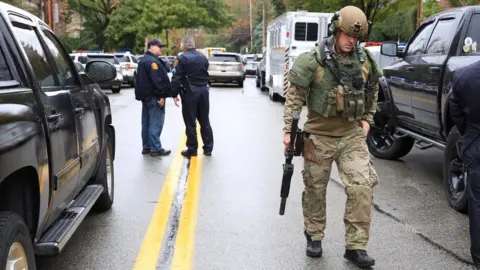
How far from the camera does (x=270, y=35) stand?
849 inches

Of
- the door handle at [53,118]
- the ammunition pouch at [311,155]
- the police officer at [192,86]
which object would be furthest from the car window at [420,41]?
the door handle at [53,118]

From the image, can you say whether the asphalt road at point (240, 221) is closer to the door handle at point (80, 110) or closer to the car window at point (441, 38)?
the door handle at point (80, 110)

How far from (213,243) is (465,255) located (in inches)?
80.5

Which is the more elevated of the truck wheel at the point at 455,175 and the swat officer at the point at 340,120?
the swat officer at the point at 340,120

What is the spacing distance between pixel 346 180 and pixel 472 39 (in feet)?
9.78

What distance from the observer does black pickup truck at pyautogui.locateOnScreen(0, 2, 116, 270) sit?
2.82m

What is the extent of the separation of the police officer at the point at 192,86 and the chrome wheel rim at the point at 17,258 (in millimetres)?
5752

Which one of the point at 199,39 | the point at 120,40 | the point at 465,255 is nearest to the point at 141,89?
the point at 465,255

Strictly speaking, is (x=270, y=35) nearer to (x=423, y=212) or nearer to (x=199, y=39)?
(x=423, y=212)

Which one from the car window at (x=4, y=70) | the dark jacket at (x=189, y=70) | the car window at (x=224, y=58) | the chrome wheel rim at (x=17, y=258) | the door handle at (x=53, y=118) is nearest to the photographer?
the chrome wheel rim at (x=17, y=258)

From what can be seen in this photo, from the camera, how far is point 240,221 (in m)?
5.46

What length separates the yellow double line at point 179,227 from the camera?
14.4 ft

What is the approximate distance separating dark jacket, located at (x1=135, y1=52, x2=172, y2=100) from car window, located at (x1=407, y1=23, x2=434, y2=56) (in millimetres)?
3528

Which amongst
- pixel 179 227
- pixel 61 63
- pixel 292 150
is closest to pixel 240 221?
pixel 179 227
